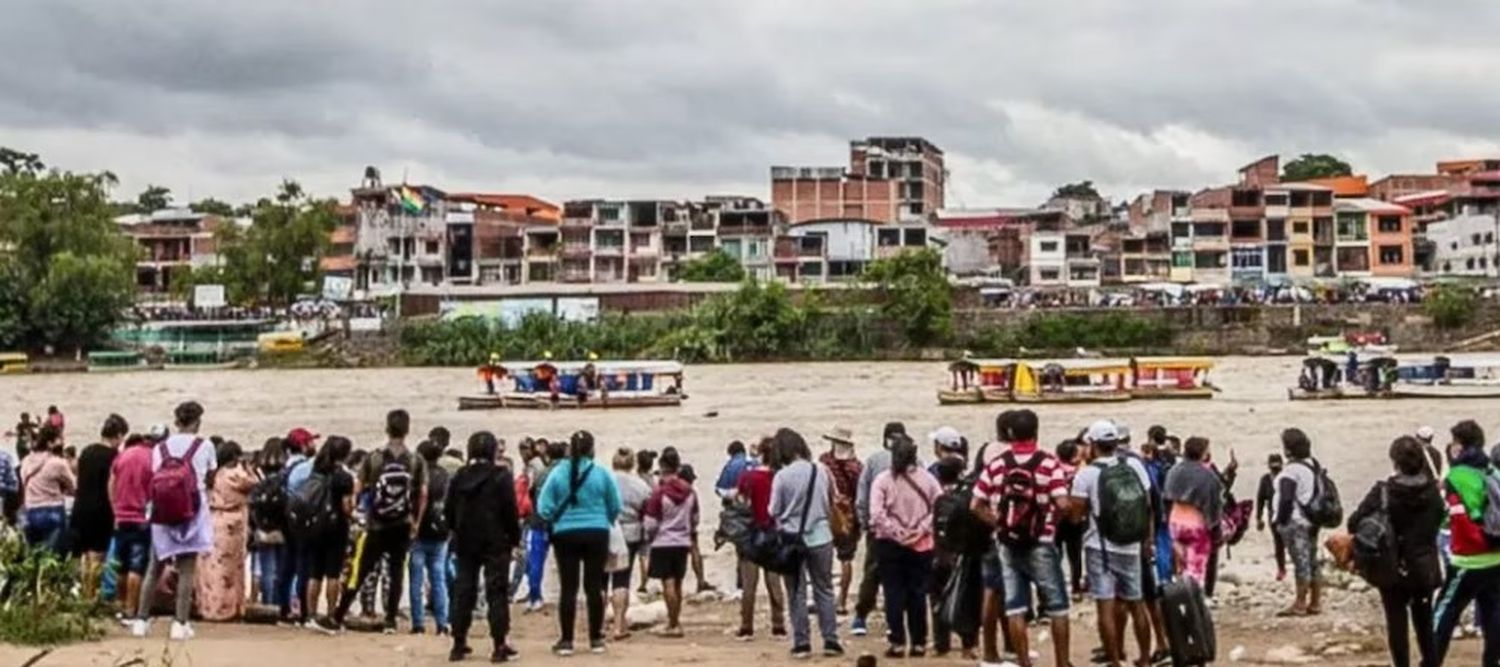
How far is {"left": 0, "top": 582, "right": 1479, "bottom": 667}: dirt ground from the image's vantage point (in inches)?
347

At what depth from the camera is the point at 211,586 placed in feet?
34.4

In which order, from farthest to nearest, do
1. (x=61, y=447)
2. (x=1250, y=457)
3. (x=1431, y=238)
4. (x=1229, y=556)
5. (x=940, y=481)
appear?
(x=1431, y=238), (x=1250, y=457), (x=1229, y=556), (x=61, y=447), (x=940, y=481)

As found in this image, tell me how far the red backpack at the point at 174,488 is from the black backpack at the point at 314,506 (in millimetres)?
759

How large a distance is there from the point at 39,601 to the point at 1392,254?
88242 mm

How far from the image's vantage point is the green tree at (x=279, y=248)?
8350 cm

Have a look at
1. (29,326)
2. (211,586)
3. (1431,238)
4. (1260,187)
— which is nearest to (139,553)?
(211,586)

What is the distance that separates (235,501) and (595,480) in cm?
258

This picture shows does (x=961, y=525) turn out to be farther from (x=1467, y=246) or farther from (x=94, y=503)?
(x=1467, y=246)

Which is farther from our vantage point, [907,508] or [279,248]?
[279,248]

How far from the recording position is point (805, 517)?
30.8 ft

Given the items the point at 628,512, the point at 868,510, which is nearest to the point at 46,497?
the point at 628,512

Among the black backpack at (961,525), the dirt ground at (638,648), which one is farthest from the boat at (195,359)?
the black backpack at (961,525)

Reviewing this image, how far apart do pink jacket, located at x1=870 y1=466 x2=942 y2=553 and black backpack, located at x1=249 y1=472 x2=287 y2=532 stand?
3802 millimetres

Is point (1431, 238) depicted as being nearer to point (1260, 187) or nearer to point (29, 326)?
point (1260, 187)
